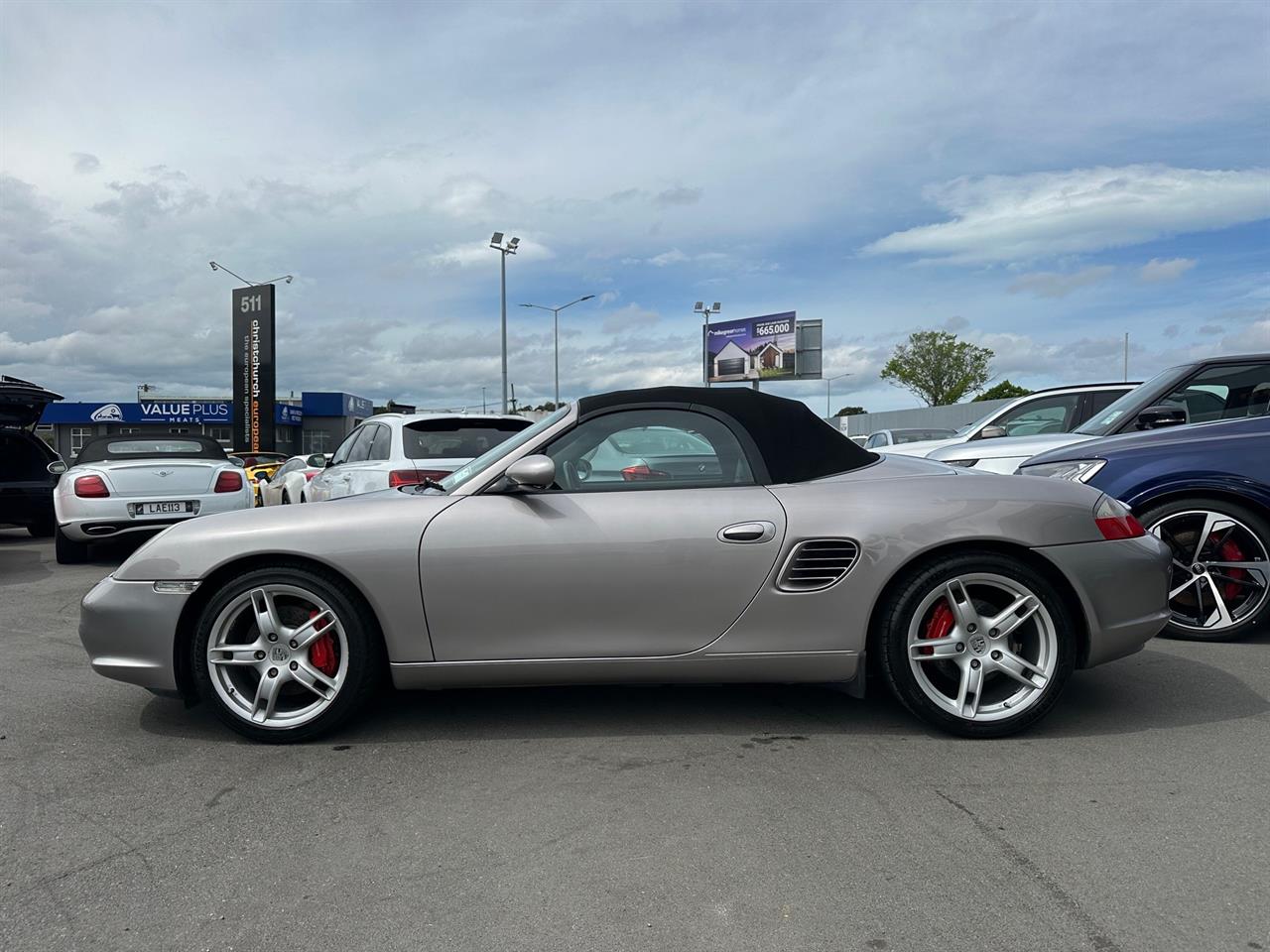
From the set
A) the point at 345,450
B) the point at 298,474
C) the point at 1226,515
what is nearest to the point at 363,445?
the point at 345,450

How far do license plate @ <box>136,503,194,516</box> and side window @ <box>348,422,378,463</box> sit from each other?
1.72 meters

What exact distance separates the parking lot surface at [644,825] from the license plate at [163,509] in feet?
16.7

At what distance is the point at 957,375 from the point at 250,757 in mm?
71360

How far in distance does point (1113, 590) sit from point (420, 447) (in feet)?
17.9

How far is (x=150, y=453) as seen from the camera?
9398mm

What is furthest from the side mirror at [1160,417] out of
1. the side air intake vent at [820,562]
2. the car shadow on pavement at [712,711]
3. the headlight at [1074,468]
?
the side air intake vent at [820,562]

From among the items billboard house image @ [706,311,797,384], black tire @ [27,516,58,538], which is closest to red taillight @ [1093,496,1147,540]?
black tire @ [27,516,58,538]

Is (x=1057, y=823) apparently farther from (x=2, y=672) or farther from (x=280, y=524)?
(x=2, y=672)

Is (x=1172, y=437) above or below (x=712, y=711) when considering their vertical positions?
above

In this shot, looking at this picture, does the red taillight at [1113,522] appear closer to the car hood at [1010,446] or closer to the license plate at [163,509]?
the car hood at [1010,446]

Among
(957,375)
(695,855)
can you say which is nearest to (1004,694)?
(695,855)

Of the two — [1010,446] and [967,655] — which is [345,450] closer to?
[1010,446]

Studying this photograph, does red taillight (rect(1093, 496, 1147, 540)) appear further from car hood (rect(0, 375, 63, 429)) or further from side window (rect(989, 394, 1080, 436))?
car hood (rect(0, 375, 63, 429))

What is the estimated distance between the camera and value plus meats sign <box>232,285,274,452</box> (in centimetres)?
3072
